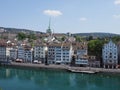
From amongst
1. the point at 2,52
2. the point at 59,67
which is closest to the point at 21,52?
the point at 2,52

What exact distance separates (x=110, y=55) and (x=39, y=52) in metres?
11.0

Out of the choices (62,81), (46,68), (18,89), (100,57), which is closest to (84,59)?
(100,57)

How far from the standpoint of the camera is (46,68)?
3972 centimetres

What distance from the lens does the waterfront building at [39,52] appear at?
147ft

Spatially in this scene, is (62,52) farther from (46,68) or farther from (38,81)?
(38,81)

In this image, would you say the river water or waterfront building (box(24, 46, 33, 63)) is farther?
waterfront building (box(24, 46, 33, 63))

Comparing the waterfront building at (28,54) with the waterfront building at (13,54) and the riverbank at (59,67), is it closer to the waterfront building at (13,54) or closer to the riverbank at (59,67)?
the waterfront building at (13,54)

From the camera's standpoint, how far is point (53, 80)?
107 ft

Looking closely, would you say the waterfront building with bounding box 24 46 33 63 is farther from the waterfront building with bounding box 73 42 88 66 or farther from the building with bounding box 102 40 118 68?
the building with bounding box 102 40 118 68

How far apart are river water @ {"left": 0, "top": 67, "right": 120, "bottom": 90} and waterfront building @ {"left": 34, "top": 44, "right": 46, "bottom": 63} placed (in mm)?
6089

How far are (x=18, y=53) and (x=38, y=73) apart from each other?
10661 mm

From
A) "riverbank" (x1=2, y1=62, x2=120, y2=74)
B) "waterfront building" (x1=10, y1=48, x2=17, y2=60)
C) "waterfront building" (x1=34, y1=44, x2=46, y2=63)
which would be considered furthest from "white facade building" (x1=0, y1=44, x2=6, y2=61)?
"waterfront building" (x1=34, y1=44, x2=46, y2=63)

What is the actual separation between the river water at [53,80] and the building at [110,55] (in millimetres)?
4618

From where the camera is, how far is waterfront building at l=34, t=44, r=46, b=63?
147 ft
